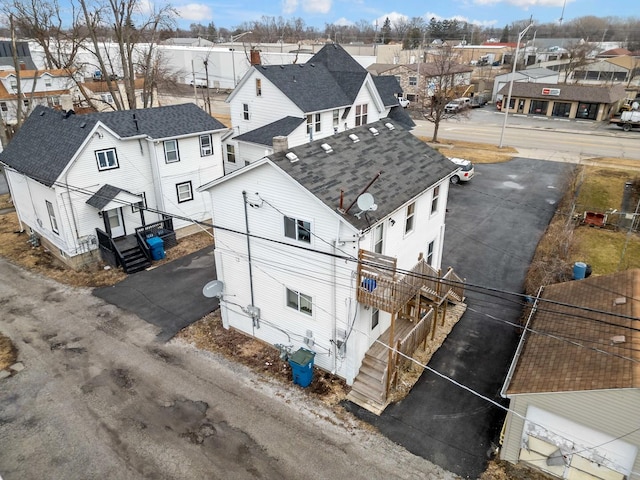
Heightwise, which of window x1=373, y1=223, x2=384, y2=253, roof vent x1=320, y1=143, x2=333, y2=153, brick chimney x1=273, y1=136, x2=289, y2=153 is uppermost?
brick chimney x1=273, y1=136, x2=289, y2=153

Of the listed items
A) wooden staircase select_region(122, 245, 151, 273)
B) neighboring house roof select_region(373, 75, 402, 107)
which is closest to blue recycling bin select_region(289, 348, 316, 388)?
wooden staircase select_region(122, 245, 151, 273)

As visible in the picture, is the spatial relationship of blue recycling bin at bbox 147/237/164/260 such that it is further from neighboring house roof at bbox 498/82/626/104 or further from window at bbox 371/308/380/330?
neighboring house roof at bbox 498/82/626/104

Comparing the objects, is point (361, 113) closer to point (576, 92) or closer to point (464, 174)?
point (464, 174)

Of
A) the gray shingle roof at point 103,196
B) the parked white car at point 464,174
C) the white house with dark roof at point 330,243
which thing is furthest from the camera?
the parked white car at point 464,174

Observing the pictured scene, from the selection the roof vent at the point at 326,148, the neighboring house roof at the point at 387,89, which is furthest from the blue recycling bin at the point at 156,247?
the neighboring house roof at the point at 387,89

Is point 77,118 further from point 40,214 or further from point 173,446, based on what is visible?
point 173,446

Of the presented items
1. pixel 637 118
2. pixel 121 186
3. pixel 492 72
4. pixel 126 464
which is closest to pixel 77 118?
pixel 121 186

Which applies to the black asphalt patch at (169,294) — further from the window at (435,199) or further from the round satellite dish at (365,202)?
the window at (435,199)
